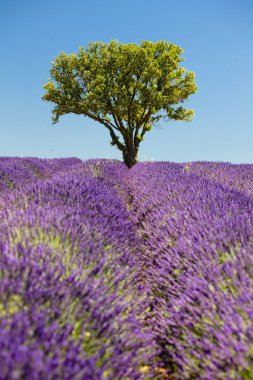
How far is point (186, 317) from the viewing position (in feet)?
6.82

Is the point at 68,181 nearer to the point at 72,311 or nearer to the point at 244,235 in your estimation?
the point at 244,235

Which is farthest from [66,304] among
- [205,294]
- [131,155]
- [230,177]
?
[131,155]

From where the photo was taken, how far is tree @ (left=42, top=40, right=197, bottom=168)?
1933cm

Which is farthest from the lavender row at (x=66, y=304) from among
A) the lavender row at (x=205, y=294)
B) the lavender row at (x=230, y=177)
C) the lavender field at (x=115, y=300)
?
the lavender row at (x=230, y=177)

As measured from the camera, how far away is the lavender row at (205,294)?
1.63m

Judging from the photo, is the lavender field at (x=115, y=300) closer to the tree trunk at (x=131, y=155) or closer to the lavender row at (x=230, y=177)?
the lavender row at (x=230, y=177)

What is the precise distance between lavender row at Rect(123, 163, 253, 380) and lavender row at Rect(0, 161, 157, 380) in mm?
180

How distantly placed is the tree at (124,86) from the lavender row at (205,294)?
53.6ft

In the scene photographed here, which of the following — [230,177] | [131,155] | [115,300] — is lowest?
[115,300]

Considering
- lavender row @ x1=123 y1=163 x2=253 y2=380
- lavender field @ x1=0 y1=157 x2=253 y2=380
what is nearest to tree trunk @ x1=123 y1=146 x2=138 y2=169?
lavender row @ x1=123 y1=163 x2=253 y2=380

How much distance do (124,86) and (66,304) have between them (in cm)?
1906

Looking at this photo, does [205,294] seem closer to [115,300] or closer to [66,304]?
[115,300]

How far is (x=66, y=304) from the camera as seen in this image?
1737mm

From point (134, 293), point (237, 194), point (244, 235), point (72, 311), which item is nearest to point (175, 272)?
point (134, 293)
